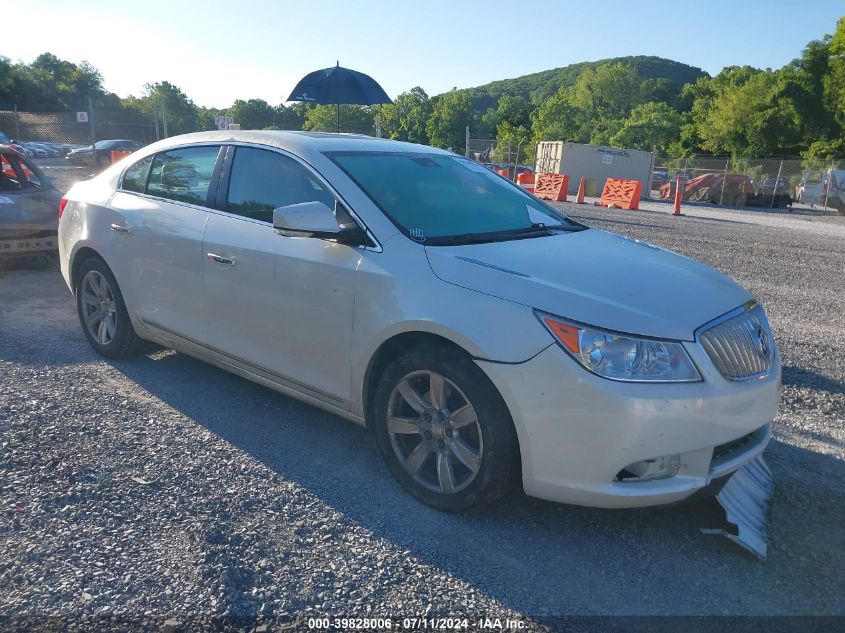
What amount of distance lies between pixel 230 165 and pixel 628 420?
9.46 feet

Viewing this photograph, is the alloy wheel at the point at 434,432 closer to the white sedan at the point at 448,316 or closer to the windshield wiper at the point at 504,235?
the white sedan at the point at 448,316

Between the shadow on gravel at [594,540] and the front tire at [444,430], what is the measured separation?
0.15m

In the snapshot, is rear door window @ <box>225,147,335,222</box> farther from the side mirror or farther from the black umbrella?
the black umbrella

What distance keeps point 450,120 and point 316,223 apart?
219 feet

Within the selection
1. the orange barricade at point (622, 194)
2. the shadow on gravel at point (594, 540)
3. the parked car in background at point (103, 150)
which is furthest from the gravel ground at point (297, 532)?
the parked car in background at point (103, 150)

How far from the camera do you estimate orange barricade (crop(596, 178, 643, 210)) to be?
22.8 metres

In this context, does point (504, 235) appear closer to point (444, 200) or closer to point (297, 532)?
point (444, 200)

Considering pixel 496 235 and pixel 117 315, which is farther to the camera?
pixel 117 315

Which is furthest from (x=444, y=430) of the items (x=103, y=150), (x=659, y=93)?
(x=659, y=93)

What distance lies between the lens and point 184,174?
4680 mm

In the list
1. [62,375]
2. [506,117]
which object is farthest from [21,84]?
[62,375]

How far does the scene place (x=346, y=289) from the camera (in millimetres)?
3480

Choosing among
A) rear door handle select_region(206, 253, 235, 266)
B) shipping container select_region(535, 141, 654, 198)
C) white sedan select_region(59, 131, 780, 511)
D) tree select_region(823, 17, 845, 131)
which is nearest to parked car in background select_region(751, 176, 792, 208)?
shipping container select_region(535, 141, 654, 198)

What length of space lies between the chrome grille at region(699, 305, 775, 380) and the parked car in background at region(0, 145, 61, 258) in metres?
7.24
